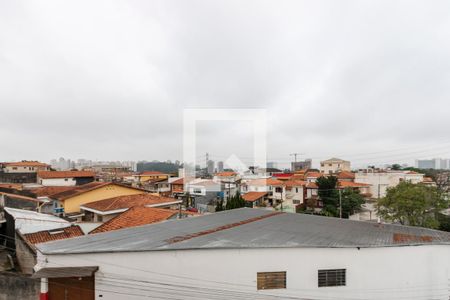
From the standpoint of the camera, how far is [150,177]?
→ 40438 millimetres

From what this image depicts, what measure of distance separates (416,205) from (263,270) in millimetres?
12941

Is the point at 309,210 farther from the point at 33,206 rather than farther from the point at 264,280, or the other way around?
the point at 33,206

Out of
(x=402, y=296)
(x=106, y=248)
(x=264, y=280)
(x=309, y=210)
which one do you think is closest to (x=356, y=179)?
(x=309, y=210)

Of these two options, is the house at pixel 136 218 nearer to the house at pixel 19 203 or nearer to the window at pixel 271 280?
the window at pixel 271 280

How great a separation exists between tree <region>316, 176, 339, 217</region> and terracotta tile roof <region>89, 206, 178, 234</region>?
53.2ft

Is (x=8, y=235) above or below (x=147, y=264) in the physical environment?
below

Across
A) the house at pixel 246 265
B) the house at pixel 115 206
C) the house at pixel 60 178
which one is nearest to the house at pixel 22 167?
the house at pixel 60 178

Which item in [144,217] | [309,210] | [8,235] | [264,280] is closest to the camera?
[264,280]

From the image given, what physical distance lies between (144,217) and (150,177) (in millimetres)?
32065

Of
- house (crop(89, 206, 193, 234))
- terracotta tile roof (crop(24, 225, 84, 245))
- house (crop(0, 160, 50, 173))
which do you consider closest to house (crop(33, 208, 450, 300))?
house (crop(89, 206, 193, 234))

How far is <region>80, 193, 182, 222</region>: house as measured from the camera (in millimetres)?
12258

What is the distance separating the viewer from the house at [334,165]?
1618 inches

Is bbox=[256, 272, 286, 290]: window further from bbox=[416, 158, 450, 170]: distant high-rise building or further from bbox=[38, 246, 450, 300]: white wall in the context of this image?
bbox=[416, 158, 450, 170]: distant high-rise building

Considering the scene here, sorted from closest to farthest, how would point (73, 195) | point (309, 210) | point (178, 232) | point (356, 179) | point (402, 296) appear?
point (402, 296), point (178, 232), point (73, 195), point (309, 210), point (356, 179)
